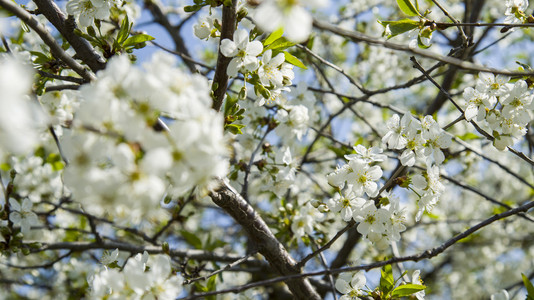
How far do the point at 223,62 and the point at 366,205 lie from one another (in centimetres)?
95

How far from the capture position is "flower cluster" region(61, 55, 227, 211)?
1.03 metres

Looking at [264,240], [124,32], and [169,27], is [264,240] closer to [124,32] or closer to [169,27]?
[124,32]

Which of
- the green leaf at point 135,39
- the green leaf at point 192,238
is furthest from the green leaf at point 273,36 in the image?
the green leaf at point 192,238

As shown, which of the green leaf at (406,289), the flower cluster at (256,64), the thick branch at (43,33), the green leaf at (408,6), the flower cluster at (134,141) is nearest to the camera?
the flower cluster at (134,141)

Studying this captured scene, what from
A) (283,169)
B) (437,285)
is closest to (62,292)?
(283,169)

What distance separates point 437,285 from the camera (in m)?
6.82

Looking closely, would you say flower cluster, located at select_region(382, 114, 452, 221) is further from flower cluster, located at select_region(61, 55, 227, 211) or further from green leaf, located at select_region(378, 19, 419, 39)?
flower cluster, located at select_region(61, 55, 227, 211)

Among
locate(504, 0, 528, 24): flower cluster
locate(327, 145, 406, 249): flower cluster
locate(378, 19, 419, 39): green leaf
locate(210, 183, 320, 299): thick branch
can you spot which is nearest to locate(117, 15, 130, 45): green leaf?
locate(210, 183, 320, 299): thick branch

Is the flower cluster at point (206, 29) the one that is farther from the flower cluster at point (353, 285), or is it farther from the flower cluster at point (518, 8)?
the flower cluster at point (518, 8)

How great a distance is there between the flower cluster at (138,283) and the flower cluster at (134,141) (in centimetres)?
54

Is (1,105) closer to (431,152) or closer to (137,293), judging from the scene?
(137,293)

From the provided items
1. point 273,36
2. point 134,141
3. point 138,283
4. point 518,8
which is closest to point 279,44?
point 273,36

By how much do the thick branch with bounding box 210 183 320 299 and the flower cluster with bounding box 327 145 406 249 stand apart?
1.19 ft

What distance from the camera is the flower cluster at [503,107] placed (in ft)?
6.67
